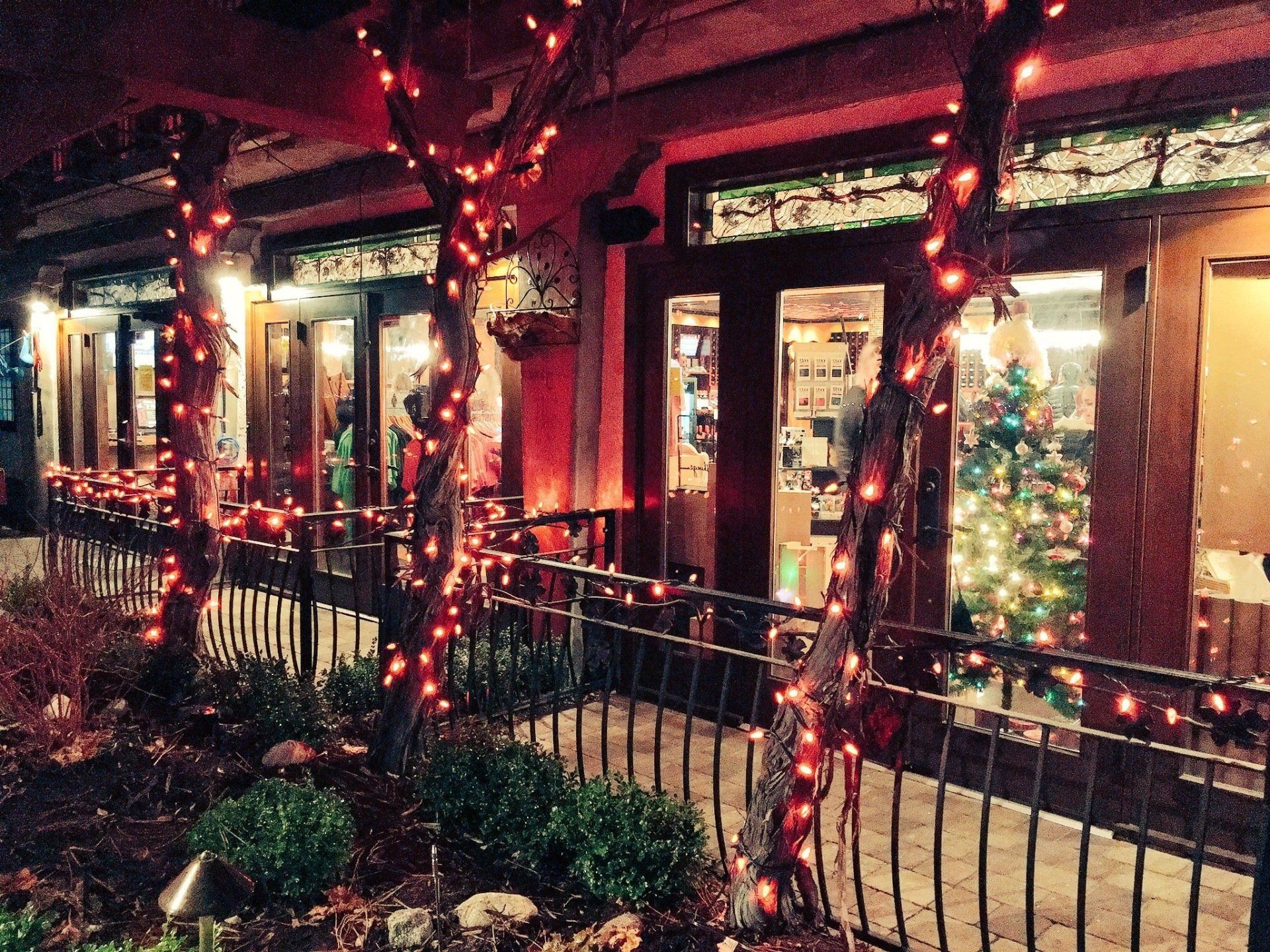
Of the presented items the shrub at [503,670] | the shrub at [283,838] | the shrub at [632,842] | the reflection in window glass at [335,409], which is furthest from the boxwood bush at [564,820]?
the reflection in window glass at [335,409]

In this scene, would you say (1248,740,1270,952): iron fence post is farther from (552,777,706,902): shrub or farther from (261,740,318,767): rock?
(261,740,318,767): rock

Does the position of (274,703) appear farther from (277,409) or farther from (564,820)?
(277,409)

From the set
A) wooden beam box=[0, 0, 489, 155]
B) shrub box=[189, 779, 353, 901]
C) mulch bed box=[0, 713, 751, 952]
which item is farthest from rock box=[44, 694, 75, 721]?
wooden beam box=[0, 0, 489, 155]

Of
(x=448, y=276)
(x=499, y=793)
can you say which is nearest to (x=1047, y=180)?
(x=448, y=276)

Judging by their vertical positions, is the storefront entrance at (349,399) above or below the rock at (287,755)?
above

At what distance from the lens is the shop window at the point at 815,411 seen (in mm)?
7430

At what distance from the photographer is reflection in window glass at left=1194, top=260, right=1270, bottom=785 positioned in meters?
5.11

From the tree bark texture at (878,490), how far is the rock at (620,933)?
1.17 feet

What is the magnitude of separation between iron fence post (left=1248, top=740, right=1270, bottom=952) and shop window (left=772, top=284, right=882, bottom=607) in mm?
4424

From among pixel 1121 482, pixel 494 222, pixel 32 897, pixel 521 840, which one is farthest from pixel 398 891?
pixel 1121 482

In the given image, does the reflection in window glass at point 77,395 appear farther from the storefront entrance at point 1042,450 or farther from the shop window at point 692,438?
the storefront entrance at point 1042,450

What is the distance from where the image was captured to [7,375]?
606 inches

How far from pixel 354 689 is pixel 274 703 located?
0.66 m

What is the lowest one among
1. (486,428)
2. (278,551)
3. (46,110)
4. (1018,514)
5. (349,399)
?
(278,551)
